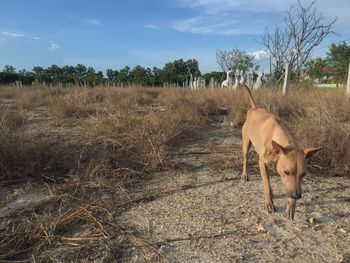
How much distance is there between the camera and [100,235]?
144 inches

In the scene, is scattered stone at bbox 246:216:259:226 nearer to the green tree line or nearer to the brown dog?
the brown dog

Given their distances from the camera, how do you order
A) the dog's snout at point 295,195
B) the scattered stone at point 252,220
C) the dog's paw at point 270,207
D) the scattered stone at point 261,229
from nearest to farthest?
the dog's snout at point 295,195 < the scattered stone at point 261,229 < the scattered stone at point 252,220 < the dog's paw at point 270,207

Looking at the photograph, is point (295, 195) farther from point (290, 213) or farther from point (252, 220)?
point (252, 220)

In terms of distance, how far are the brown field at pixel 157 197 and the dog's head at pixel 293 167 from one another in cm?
47

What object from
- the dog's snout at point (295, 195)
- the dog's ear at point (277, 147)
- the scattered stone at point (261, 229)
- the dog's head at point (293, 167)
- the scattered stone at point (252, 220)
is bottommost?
the scattered stone at point (261, 229)

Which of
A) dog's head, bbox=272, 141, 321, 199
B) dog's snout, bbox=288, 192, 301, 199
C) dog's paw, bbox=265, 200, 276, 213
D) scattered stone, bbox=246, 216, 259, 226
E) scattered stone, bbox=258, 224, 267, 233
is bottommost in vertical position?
scattered stone, bbox=258, 224, 267, 233

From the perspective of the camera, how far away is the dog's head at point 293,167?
147 inches

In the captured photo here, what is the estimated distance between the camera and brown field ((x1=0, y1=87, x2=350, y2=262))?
350 centimetres

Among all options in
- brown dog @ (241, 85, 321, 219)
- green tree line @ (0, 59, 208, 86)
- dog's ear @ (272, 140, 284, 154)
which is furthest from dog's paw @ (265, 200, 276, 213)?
green tree line @ (0, 59, 208, 86)

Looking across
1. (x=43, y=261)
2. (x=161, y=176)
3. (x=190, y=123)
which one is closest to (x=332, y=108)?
(x=190, y=123)

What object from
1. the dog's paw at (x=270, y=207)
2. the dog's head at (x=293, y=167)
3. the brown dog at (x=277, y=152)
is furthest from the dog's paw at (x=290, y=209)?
the dog's head at (x=293, y=167)

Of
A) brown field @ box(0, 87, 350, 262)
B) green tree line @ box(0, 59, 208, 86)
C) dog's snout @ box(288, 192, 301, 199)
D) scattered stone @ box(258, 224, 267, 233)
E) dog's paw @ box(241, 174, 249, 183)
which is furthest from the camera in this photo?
green tree line @ box(0, 59, 208, 86)

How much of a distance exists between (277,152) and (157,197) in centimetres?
157

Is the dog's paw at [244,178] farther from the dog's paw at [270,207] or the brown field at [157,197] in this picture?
the dog's paw at [270,207]
